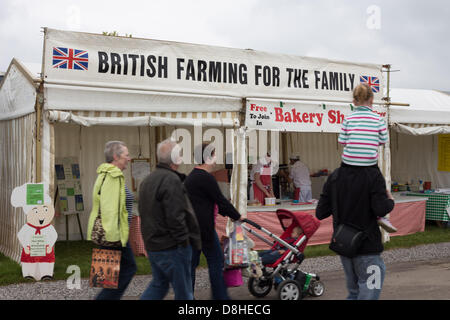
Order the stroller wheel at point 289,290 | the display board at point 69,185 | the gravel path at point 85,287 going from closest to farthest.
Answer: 1. the stroller wheel at point 289,290
2. the gravel path at point 85,287
3. the display board at point 69,185

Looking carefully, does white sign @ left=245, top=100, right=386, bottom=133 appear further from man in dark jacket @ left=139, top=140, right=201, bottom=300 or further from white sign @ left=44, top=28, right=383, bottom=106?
man in dark jacket @ left=139, top=140, right=201, bottom=300

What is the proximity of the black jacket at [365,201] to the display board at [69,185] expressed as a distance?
6.55 meters

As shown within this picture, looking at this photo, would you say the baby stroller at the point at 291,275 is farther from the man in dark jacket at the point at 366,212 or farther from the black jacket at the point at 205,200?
the man in dark jacket at the point at 366,212

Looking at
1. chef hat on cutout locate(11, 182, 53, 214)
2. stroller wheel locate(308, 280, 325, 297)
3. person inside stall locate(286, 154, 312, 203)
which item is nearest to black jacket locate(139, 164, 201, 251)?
stroller wheel locate(308, 280, 325, 297)

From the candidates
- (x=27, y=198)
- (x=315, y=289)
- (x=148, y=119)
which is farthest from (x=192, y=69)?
(x=315, y=289)

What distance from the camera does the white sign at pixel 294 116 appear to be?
7961 millimetres

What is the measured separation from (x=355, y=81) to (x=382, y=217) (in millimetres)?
5891

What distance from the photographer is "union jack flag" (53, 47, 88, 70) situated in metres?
6.65

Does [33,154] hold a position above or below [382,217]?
Result: above

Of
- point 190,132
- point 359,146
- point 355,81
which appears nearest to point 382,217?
point 359,146

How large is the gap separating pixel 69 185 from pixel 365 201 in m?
6.79

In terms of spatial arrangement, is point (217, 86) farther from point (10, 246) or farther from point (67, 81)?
point (10, 246)

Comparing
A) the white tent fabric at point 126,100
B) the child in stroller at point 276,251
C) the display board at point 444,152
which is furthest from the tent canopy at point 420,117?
the child in stroller at point 276,251
